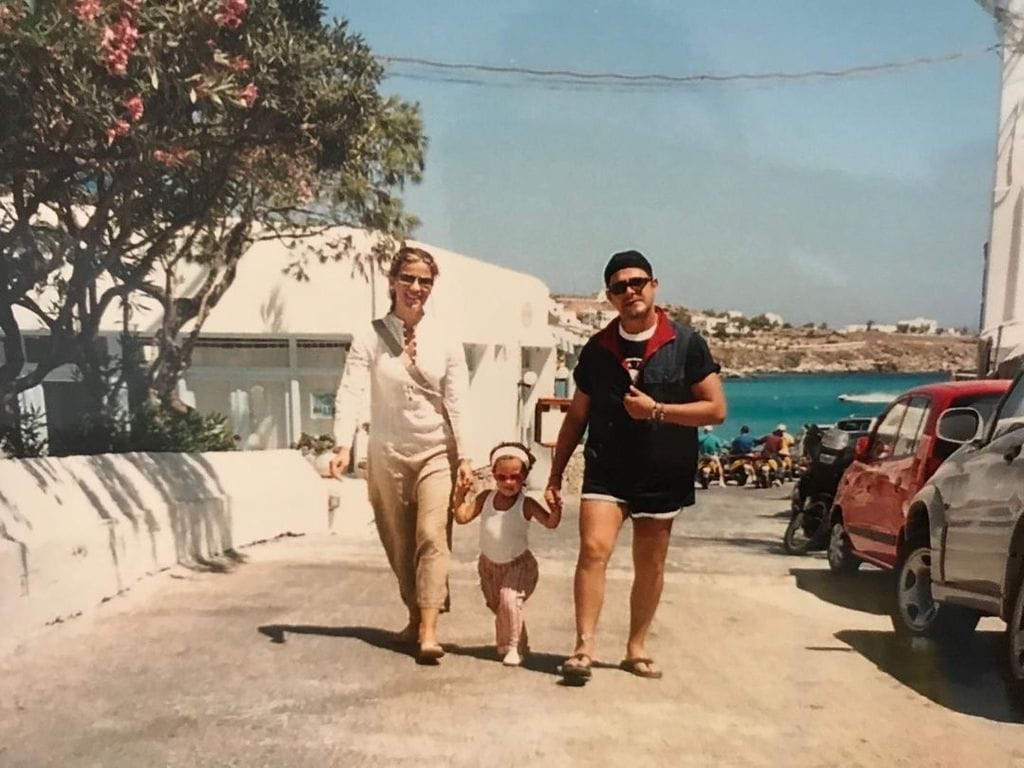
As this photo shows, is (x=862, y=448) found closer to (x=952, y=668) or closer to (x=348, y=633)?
(x=952, y=668)

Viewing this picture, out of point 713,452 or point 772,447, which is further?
point 713,452

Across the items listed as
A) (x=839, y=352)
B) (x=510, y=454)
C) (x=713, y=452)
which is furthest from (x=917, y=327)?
(x=713, y=452)

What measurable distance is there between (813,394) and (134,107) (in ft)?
14.0

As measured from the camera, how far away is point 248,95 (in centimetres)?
547

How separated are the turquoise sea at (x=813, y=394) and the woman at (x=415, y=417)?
1.93 metres

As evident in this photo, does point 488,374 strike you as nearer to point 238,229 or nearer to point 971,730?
point 238,229

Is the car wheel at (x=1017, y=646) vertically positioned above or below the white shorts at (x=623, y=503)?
below

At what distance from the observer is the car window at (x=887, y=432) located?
568 cm

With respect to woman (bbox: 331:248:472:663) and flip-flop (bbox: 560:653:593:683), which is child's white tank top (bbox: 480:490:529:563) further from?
flip-flop (bbox: 560:653:593:683)

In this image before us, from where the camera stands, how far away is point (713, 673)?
379 centimetres

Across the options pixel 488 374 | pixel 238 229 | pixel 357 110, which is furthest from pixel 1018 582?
pixel 238 229

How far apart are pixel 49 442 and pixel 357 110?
2841 mm

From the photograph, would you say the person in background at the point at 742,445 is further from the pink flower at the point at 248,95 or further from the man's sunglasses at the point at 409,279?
the man's sunglasses at the point at 409,279

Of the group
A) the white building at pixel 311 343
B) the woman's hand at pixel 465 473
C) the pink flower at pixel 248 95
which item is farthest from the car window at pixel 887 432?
the pink flower at pixel 248 95
